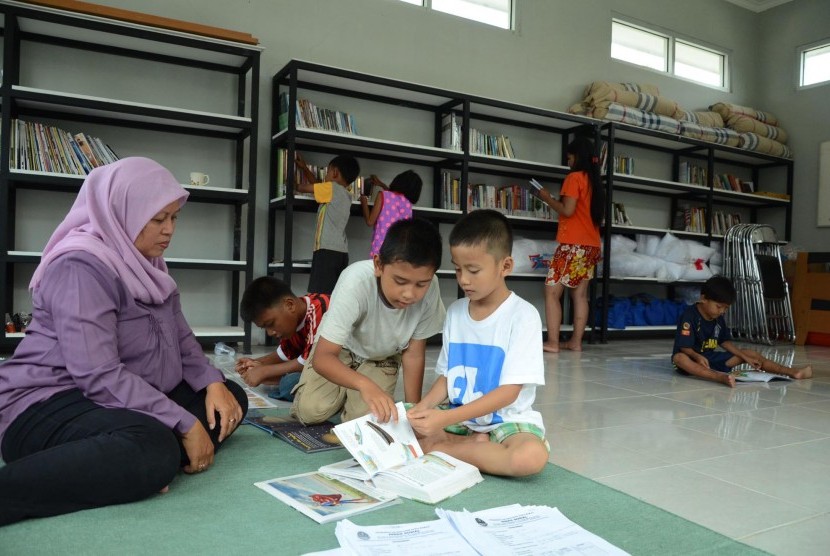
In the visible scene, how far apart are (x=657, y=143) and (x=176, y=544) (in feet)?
19.9

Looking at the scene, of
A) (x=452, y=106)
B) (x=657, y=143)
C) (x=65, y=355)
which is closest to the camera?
(x=65, y=355)

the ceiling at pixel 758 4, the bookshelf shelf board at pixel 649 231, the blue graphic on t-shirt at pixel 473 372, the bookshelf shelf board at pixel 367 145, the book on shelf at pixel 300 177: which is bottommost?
the blue graphic on t-shirt at pixel 473 372

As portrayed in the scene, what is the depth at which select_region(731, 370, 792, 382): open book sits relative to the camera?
11.7 feet

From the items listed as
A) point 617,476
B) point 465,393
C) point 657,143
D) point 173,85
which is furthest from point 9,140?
point 657,143

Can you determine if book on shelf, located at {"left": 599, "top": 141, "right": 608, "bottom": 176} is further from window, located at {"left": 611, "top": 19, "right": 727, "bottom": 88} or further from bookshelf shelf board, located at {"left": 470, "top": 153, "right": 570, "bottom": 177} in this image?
window, located at {"left": 611, "top": 19, "right": 727, "bottom": 88}

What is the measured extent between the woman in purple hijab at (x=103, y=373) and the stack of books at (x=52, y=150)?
246cm

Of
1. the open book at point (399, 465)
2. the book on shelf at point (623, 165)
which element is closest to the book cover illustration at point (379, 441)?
the open book at point (399, 465)

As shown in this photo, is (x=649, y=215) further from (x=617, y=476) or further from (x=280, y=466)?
(x=280, y=466)

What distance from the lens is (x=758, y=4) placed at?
287 inches

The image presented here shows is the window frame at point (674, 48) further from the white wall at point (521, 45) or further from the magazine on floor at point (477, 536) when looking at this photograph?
the magazine on floor at point (477, 536)

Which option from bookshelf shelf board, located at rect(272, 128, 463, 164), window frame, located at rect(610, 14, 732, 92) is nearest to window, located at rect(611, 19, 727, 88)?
window frame, located at rect(610, 14, 732, 92)

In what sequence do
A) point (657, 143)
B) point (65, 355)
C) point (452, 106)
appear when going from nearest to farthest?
point (65, 355) < point (452, 106) < point (657, 143)

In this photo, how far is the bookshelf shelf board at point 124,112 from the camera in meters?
3.57

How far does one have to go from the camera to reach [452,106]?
197 inches
